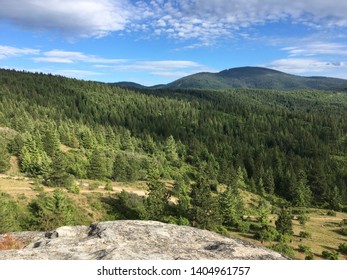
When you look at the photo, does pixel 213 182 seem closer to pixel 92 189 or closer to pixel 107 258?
pixel 92 189

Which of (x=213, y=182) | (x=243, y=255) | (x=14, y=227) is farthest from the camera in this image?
(x=213, y=182)

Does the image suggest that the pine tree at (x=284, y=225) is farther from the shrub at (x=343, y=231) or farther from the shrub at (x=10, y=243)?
the shrub at (x=10, y=243)

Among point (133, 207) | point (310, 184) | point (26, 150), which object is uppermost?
point (26, 150)

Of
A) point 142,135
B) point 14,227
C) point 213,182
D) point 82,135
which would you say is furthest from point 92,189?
point 142,135

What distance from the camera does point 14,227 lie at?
142 feet

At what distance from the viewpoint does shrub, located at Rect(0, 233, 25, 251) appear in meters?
17.0

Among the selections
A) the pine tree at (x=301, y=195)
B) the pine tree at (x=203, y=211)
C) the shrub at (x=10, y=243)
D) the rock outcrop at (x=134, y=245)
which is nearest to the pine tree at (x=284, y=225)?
the pine tree at (x=203, y=211)

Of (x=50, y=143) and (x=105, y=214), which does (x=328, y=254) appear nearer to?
(x=105, y=214)

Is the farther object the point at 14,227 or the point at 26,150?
the point at 26,150

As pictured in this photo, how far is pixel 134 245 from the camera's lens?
52.5ft

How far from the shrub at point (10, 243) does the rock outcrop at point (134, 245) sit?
70 centimetres

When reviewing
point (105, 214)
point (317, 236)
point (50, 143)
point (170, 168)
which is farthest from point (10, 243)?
point (170, 168)

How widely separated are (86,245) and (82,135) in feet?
417

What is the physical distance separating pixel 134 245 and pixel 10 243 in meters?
7.01
